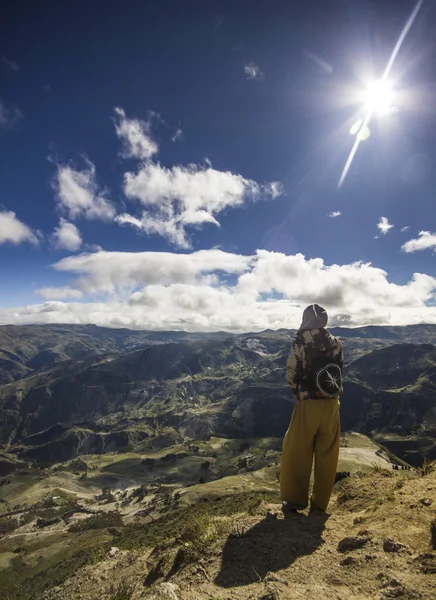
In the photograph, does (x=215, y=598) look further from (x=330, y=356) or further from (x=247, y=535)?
(x=330, y=356)

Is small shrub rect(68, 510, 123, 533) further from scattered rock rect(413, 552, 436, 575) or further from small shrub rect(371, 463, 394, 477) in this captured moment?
scattered rock rect(413, 552, 436, 575)

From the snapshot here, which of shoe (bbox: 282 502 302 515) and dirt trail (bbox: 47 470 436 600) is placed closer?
dirt trail (bbox: 47 470 436 600)

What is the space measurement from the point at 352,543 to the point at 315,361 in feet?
14.1

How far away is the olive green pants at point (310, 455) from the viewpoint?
30.5 ft

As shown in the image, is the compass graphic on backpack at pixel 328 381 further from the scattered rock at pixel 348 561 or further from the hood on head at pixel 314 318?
the scattered rock at pixel 348 561

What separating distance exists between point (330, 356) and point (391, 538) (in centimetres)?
445

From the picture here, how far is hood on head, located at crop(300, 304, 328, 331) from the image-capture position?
→ 1016 cm

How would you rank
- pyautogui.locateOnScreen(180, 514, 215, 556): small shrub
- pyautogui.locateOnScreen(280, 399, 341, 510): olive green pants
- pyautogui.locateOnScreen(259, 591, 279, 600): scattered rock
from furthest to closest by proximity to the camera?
pyautogui.locateOnScreen(280, 399, 341, 510): olive green pants
pyautogui.locateOnScreen(180, 514, 215, 556): small shrub
pyautogui.locateOnScreen(259, 591, 279, 600): scattered rock

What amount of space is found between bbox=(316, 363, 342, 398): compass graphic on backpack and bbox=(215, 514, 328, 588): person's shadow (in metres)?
3.07

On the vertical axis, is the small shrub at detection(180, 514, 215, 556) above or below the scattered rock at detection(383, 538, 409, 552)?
below

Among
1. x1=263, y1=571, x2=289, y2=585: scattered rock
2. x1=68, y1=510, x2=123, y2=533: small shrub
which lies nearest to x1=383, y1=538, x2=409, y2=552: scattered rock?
x1=263, y1=571, x2=289, y2=585: scattered rock

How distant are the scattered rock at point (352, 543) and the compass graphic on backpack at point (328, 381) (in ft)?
10.9

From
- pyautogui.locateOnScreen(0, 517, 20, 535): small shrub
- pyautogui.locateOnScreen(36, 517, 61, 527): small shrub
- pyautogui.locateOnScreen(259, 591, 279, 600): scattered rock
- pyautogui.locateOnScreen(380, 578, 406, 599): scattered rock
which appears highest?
pyautogui.locateOnScreen(380, 578, 406, 599): scattered rock

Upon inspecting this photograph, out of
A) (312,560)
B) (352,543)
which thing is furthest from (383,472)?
(312,560)
